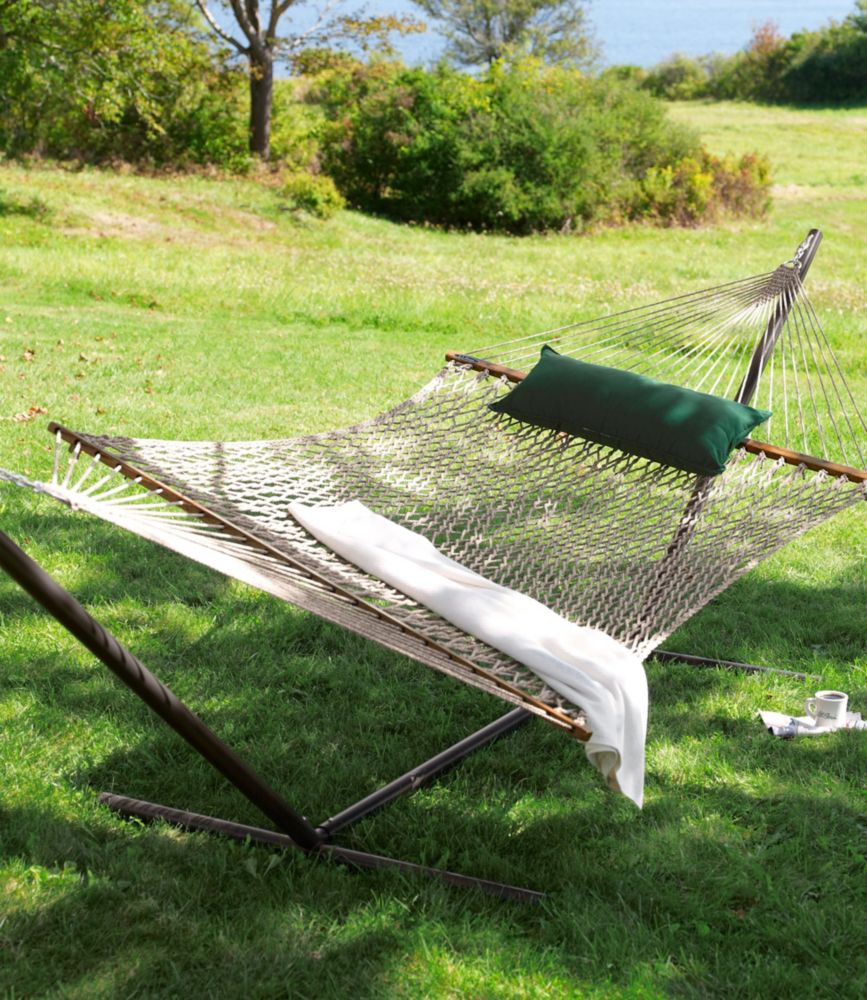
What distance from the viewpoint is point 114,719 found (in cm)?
246

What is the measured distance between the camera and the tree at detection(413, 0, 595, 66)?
96.6 feet

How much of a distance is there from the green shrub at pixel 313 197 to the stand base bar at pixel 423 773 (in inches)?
456

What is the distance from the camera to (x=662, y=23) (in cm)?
5238

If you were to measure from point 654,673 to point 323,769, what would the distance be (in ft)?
3.05

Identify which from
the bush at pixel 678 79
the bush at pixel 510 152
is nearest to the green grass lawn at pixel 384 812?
the bush at pixel 510 152

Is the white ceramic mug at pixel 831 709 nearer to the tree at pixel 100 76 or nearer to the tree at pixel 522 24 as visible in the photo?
the tree at pixel 100 76

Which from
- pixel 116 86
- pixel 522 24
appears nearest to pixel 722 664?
pixel 116 86

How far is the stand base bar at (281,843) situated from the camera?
196 centimetres

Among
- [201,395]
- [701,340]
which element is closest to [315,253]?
[201,395]

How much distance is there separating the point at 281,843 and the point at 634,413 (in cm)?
145

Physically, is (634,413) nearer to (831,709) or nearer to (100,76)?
(831,709)

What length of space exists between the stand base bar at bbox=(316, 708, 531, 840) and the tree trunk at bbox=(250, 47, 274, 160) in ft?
46.6

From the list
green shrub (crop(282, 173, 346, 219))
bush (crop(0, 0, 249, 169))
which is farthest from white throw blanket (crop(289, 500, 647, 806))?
green shrub (crop(282, 173, 346, 219))

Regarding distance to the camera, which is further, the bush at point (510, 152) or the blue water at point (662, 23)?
the blue water at point (662, 23)
